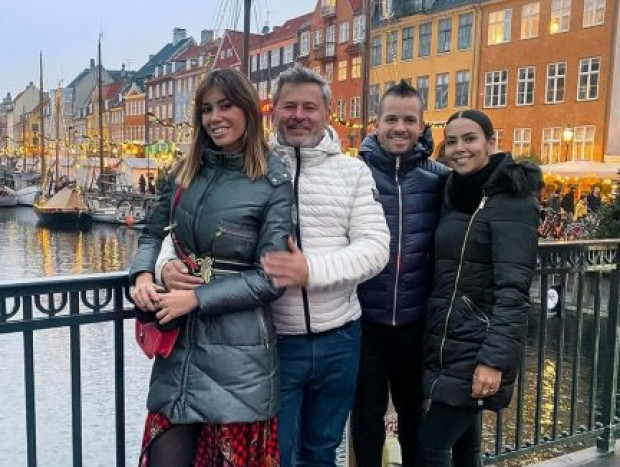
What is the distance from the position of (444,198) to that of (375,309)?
→ 54 cm

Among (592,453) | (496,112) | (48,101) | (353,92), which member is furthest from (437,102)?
(48,101)

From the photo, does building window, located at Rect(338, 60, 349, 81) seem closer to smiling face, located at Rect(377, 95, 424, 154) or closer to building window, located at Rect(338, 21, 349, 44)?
building window, located at Rect(338, 21, 349, 44)

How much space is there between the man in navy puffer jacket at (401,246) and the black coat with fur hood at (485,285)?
5.3 inches

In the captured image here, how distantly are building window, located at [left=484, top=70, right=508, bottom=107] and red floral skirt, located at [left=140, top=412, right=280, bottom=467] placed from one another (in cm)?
3359

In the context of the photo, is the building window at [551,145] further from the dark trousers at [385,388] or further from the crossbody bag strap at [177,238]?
the crossbody bag strap at [177,238]

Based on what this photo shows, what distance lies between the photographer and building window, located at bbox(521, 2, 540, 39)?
32.2 metres

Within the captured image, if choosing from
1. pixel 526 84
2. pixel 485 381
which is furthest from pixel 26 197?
pixel 485 381

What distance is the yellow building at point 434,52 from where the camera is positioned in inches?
1395

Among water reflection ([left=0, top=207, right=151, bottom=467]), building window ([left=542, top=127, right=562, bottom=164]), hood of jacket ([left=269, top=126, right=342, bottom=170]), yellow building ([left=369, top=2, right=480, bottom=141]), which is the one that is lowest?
water reflection ([left=0, top=207, right=151, bottom=467])

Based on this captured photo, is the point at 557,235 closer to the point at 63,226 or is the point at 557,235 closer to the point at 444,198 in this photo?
the point at 444,198

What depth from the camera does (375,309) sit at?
2854 millimetres

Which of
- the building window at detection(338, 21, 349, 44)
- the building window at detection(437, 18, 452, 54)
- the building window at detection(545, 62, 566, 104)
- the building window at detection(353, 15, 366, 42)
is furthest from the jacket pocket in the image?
the building window at detection(338, 21, 349, 44)

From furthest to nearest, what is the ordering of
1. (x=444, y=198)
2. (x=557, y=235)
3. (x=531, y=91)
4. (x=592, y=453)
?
(x=531, y=91) → (x=557, y=235) → (x=592, y=453) → (x=444, y=198)

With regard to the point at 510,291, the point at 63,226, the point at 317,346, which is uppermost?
the point at 510,291
